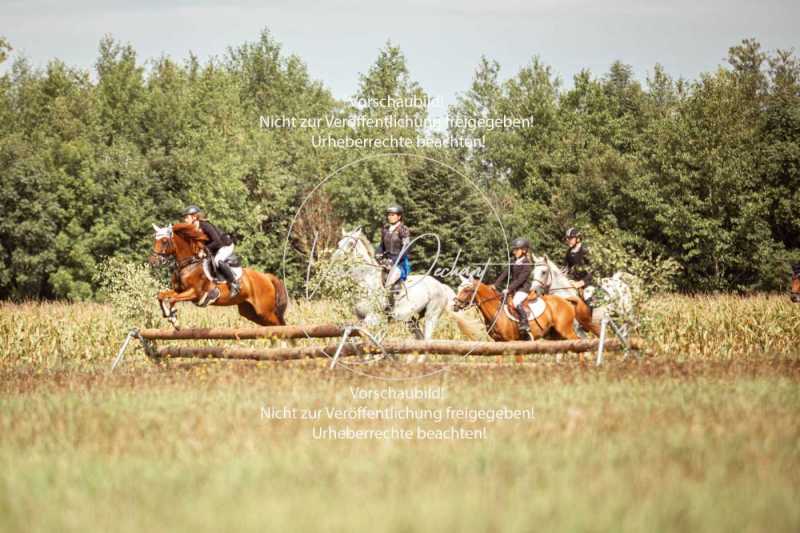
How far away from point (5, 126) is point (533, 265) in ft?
150

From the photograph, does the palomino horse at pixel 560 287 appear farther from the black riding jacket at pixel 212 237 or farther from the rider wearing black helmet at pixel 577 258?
the black riding jacket at pixel 212 237

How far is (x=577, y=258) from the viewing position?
17875 millimetres

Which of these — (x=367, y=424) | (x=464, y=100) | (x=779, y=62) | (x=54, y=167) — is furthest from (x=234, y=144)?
(x=367, y=424)

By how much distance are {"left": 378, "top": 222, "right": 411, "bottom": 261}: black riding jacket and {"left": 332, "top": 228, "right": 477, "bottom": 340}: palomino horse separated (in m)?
0.26

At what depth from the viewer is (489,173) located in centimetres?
4494

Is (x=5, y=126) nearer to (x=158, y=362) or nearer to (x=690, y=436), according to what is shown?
(x=158, y=362)

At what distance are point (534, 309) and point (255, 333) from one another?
16.9ft

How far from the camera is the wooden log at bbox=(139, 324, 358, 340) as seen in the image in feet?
49.0

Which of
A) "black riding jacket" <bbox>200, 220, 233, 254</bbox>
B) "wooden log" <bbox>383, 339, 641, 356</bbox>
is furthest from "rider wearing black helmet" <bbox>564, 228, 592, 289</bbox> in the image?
"black riding jacket" <bbox>200, 220, 233, 254</bbox>

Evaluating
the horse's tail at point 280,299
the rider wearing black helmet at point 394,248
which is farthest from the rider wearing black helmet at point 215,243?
the rider wearing black helmet at point 394,248

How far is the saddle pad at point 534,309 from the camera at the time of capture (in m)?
17.2

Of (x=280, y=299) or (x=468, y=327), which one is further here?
(x=280, y=299)

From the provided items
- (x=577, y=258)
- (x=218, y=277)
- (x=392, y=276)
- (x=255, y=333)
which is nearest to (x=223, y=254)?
(x=218, y=277)

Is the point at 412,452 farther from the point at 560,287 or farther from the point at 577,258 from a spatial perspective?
the point at 577,258
